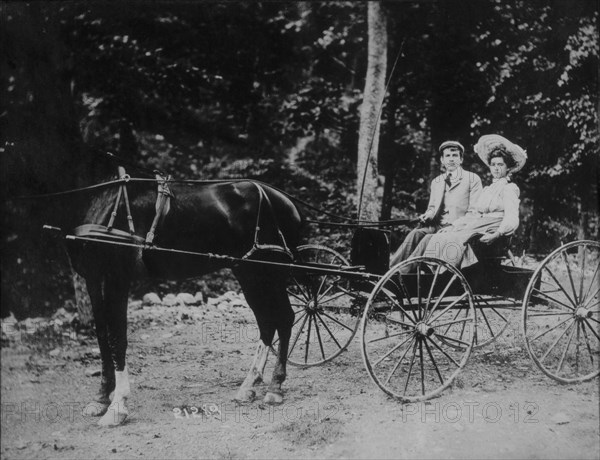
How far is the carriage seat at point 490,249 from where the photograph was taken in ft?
14.4

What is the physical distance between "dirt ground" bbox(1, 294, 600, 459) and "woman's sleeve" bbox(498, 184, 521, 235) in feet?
4.19

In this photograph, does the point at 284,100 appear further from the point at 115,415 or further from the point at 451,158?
the point at 115,415

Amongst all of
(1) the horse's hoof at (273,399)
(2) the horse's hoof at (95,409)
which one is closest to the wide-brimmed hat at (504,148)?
(1) the horse's hoof at (273,399)

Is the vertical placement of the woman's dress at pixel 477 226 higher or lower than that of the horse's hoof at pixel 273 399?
higher

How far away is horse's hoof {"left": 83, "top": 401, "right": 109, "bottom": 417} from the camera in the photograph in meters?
3.65

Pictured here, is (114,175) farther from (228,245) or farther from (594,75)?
(594,75)

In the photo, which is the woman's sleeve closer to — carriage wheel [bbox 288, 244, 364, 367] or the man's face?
the man's face

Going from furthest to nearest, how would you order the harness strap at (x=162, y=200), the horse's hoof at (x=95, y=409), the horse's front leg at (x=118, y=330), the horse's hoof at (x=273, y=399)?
the horse's hoof at (x=273, y=399), the harness strap at (x=162, y=200), the horse's front leg at (x=118, y=330), the horse's hoof at (x=95, y=409)

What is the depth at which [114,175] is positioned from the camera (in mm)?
3967

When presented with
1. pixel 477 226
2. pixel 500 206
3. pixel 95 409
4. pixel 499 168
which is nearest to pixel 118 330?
pixel 95 409

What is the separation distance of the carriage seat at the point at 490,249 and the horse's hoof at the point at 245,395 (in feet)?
7.20

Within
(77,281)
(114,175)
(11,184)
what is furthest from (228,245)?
(77,281)

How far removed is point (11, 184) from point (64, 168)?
406mm

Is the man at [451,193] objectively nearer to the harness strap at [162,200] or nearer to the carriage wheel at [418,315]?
the carriage wheel at [418,315]
